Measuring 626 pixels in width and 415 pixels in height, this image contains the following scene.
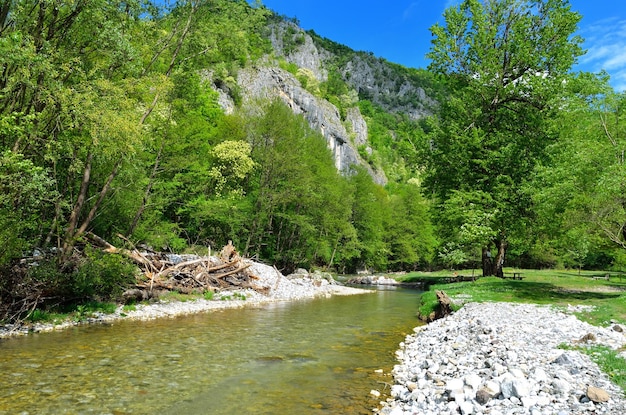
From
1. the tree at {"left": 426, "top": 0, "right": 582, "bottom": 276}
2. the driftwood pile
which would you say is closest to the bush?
the driftwood pile

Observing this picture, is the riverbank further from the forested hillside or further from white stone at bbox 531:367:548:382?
white stone at bbox 531:367:548:382

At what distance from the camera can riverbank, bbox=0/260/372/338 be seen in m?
14.0

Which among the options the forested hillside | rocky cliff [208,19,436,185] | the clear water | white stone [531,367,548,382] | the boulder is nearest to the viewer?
the boulder

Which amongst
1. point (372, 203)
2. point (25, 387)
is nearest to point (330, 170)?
point (372, 203)

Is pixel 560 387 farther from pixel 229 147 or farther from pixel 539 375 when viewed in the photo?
pixel 229 147

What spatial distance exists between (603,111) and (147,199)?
25.8 meters

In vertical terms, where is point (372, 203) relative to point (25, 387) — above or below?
above

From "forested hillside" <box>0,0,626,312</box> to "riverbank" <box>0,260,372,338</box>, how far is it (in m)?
1.33

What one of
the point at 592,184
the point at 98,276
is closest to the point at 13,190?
the point at 98,276

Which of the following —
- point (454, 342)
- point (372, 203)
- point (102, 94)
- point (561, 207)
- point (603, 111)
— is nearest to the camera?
point (454, 342)

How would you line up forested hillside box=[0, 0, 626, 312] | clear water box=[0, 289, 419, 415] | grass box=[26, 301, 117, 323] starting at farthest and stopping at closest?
grass box=[26, 301, 117, 323], forested hillside box=[0, 0, 626, 312], clear water box=[0, 289, 419, 415]

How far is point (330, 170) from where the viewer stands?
5266 centimetres

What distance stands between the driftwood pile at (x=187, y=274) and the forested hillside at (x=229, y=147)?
1.36 metres

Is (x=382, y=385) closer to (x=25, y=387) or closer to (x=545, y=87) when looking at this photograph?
(x=25, y=387)
